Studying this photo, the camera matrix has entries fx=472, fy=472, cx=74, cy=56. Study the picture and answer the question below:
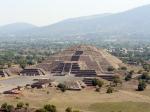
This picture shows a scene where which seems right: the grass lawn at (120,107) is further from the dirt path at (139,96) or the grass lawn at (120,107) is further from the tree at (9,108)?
the tree at (9,108)

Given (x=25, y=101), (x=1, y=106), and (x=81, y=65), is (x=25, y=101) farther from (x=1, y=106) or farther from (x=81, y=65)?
(x=81, y=65)

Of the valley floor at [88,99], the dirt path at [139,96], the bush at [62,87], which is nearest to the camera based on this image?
the valley floor at [88,99]

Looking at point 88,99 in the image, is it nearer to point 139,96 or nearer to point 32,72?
point 139,96

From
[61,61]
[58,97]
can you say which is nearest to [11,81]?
[61,61]

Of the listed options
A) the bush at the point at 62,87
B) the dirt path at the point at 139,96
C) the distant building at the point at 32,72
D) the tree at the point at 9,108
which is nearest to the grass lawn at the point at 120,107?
the dirt path at the point at 139,96

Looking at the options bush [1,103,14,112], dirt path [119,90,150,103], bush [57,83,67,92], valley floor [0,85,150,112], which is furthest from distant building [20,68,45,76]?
bush [1,103,14,112]

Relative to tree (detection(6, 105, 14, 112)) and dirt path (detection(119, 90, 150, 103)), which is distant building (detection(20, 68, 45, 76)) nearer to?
dirt path (detection(119, 90, 150, 103))

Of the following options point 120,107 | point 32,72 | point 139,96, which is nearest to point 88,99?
point 120,107

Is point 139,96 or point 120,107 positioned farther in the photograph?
point 139,96
